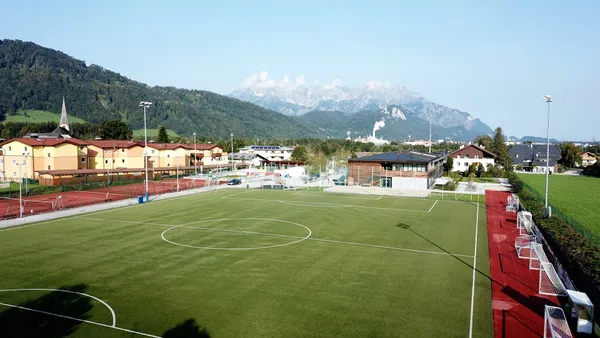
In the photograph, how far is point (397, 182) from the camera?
58844mm

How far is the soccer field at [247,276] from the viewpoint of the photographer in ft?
48.6

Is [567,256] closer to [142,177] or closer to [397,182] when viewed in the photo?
[397,182]

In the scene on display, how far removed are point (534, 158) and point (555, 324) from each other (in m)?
107

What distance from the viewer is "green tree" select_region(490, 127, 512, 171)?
88.6 m

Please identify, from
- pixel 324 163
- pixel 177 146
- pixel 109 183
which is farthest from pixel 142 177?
pixel 324 163

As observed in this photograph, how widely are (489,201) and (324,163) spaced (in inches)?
1765

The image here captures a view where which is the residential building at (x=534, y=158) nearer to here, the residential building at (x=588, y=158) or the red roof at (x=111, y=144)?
the residential building at (x=588, y=158)

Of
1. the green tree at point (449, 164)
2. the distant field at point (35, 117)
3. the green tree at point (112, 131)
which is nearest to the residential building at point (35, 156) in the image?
the green tree at point (112, 131)

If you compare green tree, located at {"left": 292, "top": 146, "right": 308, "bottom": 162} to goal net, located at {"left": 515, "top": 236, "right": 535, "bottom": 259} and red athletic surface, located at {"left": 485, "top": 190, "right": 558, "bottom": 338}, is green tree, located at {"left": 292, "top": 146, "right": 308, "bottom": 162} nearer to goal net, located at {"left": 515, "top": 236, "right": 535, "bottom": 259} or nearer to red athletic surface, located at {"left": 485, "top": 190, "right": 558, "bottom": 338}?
red athletic surface, located at {"left": 485, "top": 190, "right": 558, "bottom": 338}

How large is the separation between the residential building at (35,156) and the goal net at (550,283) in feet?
210

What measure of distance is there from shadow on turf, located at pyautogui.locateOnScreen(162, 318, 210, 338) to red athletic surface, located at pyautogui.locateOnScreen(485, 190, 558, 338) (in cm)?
985

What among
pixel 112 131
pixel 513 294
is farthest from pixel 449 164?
pixel 112 131

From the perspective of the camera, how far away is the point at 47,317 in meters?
15.2

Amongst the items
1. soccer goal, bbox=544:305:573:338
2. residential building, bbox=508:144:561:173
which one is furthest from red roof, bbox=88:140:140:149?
residential building, bbox=508:144:561:173
